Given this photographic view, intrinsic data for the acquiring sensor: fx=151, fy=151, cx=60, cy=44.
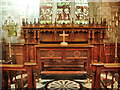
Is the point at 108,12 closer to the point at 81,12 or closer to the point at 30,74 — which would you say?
the point at 81,12

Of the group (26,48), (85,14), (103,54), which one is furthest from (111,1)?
(26,48)

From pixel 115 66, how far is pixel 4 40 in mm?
4512

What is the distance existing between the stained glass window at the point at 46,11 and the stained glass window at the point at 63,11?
34 centimetres

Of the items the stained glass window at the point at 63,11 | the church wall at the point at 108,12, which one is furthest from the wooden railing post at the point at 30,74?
the church wall at the point at 108,12

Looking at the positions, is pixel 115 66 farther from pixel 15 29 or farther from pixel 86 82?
pixel 15 29

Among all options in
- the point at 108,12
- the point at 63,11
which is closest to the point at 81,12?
the point at 63,11

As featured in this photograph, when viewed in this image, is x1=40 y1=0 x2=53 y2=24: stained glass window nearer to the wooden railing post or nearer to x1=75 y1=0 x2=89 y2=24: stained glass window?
x1=75 y1=0 x2=89 y2=24: stained glass window

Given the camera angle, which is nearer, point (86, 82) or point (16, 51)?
point (86, 82)

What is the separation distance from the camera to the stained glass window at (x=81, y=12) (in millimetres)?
6316

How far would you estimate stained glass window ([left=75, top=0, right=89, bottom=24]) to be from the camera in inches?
249

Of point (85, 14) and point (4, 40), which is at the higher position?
point (85, 14)

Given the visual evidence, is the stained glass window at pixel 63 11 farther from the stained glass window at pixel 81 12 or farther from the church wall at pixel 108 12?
the church wall at pixel 108 12

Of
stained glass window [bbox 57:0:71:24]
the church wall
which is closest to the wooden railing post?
stained glass window [bbox 57:0:71:24]

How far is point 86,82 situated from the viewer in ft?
13.0
